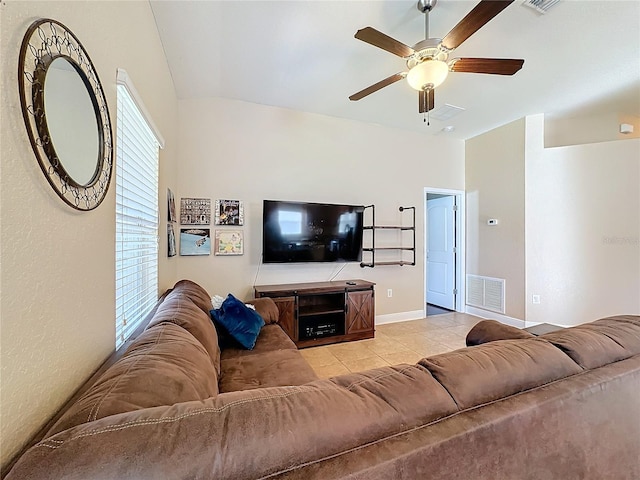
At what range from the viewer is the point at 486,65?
2.03m

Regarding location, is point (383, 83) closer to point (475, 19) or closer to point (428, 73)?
point (428, 73)

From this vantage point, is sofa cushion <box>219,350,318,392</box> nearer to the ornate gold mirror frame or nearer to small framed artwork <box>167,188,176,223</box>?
the ornate gold mirror frame

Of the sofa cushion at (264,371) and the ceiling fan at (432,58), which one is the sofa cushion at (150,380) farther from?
the ceiling fan at (432,58)

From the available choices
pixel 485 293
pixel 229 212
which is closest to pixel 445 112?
pixel 485 293

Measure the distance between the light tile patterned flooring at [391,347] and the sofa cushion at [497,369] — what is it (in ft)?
6.33

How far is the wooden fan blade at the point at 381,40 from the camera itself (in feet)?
5.68

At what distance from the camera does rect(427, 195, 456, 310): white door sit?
488cm

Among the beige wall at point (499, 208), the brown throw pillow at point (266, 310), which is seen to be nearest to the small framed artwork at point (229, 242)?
the brown throw pillow at point (266, 310)

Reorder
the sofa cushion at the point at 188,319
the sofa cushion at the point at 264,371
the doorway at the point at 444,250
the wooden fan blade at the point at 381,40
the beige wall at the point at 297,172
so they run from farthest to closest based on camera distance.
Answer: the doorway at the point at 444,250 → the beige wall at the point at 297,172 → the wooden fan blade at the point at 381,40 → the sofa cushion at the point at 264,371 → the sofa cushion at the point at 188,319

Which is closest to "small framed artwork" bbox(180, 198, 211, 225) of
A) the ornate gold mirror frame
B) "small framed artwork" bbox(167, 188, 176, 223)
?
"small framed artwork" bbox(167, 188, 176, 223)

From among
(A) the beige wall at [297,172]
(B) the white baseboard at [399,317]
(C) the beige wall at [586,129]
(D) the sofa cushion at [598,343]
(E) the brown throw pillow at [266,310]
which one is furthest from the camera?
(B) the white baseboard at [399,317]

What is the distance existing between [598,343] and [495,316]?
368 centimetres

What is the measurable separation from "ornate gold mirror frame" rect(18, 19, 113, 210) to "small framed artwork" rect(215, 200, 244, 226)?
2.21m

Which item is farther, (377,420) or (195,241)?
(195,241)
